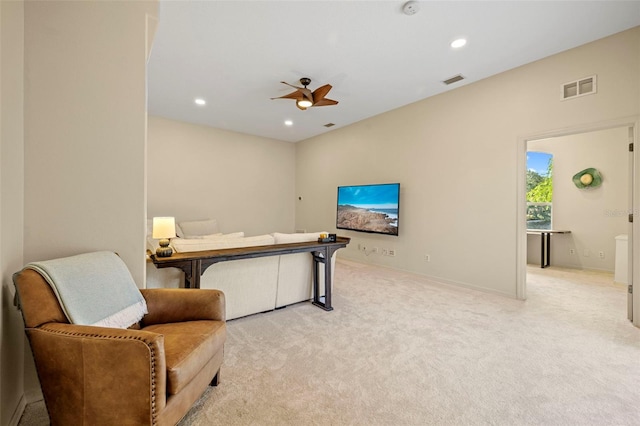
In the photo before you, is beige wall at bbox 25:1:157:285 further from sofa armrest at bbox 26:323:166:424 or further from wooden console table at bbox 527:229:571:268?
wooden console table at bbox 527:229:571:268

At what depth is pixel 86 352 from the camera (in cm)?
115

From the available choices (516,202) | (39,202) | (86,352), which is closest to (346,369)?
(86,352)

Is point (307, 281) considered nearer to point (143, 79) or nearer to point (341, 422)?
point (341, 422)

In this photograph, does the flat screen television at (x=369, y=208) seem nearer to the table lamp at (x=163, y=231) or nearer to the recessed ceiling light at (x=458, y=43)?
the recessed ceiling light at (x=458, y=43)

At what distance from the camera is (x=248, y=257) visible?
262 centimetres

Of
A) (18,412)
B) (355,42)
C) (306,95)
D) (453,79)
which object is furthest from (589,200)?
(18,412)

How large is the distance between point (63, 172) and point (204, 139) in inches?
189

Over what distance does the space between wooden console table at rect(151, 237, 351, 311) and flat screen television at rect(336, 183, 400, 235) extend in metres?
1.89

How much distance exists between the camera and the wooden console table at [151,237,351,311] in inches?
89.7

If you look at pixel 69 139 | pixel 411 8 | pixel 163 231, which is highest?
pixel 411 8

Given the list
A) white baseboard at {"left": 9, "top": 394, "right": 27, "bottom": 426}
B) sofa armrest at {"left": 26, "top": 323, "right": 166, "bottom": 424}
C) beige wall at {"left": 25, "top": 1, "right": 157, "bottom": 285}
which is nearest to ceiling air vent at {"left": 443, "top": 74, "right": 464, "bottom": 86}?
beige wall at {"left": 25, "top": 1, "right": 157, "bottom": 285}

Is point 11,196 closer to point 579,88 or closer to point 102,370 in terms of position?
point 102,370

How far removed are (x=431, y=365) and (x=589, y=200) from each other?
221 inches

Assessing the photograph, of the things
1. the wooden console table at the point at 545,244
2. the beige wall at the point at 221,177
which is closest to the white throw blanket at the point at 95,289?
the beige wall at the point at 221,177
